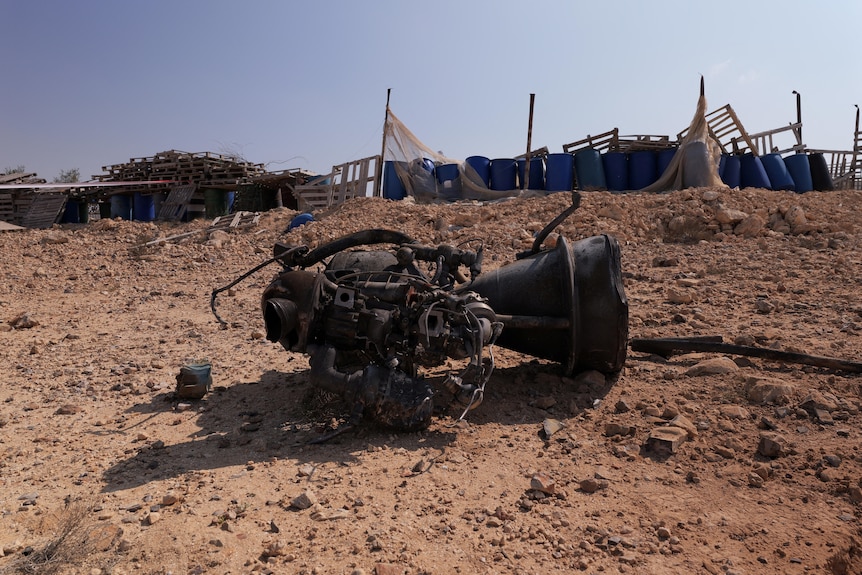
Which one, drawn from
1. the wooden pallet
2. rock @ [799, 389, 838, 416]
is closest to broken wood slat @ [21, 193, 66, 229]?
the wooden pallet

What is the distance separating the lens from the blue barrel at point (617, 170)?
1523 cm

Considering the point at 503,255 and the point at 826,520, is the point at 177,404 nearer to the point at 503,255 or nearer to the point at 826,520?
the point at 826,520

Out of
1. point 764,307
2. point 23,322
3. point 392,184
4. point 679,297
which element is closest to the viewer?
point 764,307

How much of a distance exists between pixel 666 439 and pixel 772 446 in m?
0.55

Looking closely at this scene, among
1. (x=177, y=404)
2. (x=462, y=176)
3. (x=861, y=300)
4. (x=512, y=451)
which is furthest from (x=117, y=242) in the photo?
(x=861, y=300)

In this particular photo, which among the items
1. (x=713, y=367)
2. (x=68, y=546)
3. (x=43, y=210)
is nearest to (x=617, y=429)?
(x=713, y=367)

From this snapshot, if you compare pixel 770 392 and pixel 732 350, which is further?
pixel 732 350

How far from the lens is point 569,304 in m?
4.19

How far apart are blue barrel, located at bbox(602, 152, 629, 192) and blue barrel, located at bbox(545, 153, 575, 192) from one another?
91 cm

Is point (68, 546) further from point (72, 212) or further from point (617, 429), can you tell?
point (72, 212)

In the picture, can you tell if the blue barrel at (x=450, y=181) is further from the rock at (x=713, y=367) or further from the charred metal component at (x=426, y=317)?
the rock at (x=713, y=367)

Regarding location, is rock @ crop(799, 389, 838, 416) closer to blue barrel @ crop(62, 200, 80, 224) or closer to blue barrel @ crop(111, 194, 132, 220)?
blue barrel @ crop(111, 194, 132, 220)

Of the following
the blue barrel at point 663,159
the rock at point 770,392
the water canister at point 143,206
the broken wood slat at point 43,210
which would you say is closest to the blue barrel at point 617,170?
the blue barrel at point 663,159

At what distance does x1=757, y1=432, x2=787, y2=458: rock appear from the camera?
330 centimetres
